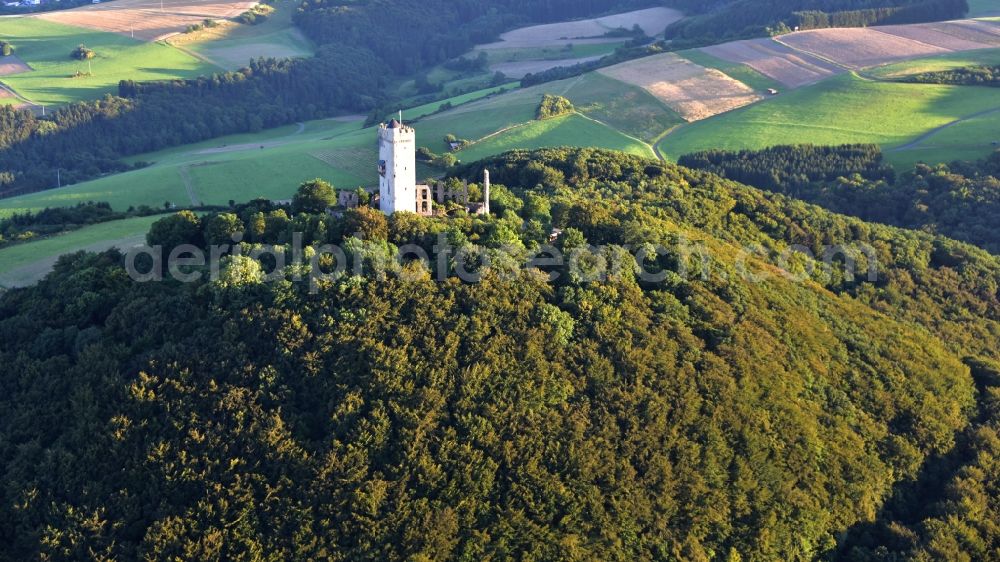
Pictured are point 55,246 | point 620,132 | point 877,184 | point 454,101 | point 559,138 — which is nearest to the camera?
point 55,246

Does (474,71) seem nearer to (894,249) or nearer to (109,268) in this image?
(894,249)

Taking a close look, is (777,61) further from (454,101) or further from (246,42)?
(246,42)

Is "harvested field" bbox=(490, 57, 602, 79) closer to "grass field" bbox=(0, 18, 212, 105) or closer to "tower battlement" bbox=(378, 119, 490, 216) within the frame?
"grass field" bbox=(0, 18, 212, 105)

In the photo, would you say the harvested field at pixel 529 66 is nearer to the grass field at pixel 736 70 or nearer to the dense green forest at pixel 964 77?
the grass field at pixel 736 70

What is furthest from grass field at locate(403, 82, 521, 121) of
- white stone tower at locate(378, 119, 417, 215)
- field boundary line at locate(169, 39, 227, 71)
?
white stone tower at locate(378, 119, 417, 215)

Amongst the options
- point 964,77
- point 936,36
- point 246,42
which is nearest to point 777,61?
point 964,77

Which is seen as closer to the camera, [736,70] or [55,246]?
[55,246]

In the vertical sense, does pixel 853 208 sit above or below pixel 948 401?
above

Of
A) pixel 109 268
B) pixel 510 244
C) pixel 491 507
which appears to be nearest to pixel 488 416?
pixel 491 507
